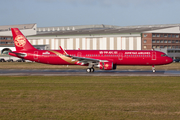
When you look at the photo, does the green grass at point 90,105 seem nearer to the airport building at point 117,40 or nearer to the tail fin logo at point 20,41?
the tail fin logo at point 20,41

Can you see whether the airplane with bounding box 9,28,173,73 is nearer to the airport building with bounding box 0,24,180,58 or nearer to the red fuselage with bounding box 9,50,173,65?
the red fuselage with bounding box 9,50,173,65

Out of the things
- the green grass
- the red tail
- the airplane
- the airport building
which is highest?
the airport building

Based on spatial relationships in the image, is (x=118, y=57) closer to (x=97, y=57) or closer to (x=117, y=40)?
(x=97, y=57)

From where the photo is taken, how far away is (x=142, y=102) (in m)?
18.6

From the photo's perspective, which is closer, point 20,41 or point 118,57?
point 118,57

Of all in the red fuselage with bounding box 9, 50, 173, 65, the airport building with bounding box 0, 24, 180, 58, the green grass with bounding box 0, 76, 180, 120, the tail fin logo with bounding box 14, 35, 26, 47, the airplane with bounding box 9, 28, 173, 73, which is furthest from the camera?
the airport building with bounding box 0, 24, 180, 58

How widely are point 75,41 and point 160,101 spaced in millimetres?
94200

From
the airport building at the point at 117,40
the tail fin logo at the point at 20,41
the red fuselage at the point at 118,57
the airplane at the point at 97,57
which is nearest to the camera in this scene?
the airplane at the point at 97,57

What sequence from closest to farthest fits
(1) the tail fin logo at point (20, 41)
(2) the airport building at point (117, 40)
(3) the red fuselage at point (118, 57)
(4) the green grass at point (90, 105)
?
1. (4) the green grass at point (90, 105)
2. (3) the red fuselage at point (118, 57)
3. (1) the tail fin logo at point (20, 41)
4. (2) the airport building at point (117, 40)

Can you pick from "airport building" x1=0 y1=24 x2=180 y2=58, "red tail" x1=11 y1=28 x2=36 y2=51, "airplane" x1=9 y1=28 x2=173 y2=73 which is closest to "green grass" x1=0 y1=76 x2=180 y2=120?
"airplane" x1=9 y1=28 x2=173 y2=73

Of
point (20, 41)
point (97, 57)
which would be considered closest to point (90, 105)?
point (97, 57)

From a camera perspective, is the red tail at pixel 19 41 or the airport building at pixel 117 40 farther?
the airport building at pixel 117 40

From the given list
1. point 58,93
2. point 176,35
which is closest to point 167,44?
point 176,35

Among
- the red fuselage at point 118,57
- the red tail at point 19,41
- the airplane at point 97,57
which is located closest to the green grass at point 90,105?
the airplane at point 97,57
